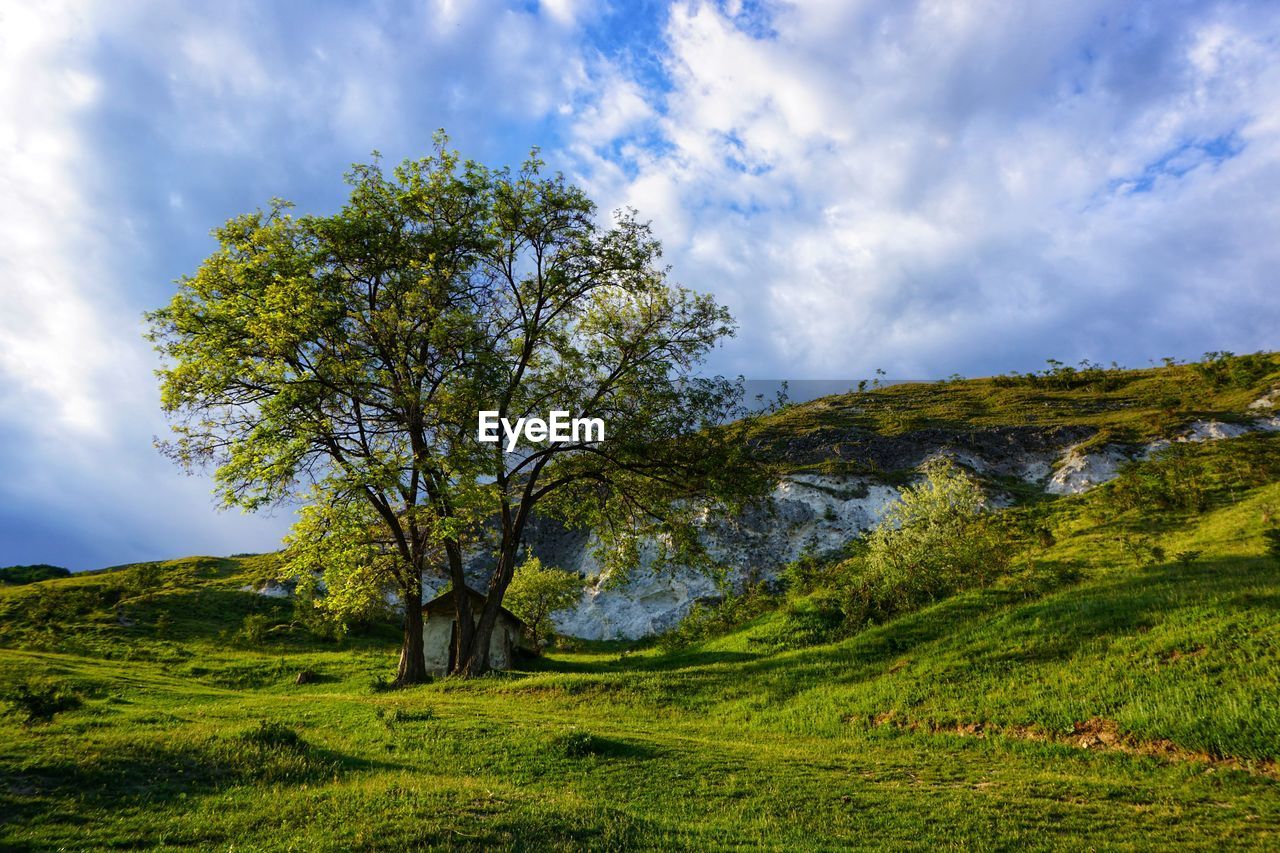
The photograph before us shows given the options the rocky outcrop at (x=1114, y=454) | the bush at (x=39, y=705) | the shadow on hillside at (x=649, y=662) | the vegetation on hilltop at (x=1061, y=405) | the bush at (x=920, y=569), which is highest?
the vegetation on hilltop at (x=1061, y=405)

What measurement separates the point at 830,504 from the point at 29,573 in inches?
3494

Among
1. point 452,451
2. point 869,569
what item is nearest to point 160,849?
point 452,451

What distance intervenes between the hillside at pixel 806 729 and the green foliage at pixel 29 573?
138 feet

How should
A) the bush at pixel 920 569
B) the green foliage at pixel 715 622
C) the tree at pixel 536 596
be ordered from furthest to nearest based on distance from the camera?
the tree at pixel 536 596
the green foliage at pixel 715 622
the bush at pixel 920 569

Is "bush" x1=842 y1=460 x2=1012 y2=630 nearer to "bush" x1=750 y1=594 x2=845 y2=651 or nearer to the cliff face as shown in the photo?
"bush" x1=750 y1=594 x2=845 y2=651

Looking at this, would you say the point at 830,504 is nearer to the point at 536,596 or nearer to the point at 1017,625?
the point at 536,596

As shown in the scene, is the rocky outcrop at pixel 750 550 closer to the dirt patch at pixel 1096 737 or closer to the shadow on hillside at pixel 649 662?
the shadow on hillside at pixel 649 662

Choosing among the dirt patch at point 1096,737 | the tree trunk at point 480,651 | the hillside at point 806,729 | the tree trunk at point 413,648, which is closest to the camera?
the hillside at point 806,729

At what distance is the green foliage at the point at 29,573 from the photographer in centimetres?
6569

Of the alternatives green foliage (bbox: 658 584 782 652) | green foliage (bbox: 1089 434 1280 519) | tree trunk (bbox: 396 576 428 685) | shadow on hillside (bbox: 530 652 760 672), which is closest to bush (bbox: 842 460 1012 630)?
shadow on hillside (bbox: 530 652 760 672)

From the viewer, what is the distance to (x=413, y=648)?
31.3 meters

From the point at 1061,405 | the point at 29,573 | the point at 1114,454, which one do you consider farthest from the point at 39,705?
the point at 1061,405

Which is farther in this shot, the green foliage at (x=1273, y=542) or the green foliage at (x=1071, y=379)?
the green foliage at (x=1071, y=379)

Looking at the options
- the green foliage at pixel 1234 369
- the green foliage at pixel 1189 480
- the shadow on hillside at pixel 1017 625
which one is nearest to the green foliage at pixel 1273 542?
the shadow on hillside at pixel 1017 625
